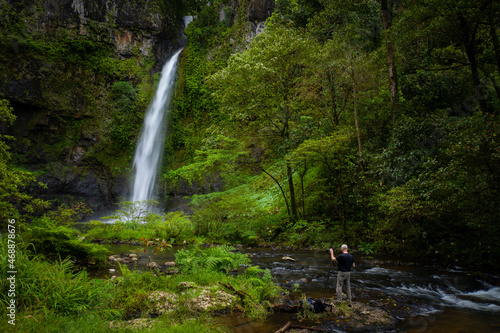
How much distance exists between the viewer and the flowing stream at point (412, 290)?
15.2 ft

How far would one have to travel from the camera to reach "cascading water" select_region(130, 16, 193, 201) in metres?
25.5

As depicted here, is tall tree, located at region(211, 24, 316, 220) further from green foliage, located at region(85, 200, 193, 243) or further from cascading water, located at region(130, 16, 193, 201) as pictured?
cascading water, located at region(130, 16, 193, 201)

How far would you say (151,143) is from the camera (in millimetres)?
27281

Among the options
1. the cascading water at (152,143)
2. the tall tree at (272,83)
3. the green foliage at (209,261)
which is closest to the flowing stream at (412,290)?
the green foliage at (209,261)

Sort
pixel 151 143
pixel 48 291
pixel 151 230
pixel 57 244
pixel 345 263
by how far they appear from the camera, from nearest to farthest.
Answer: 1. pixel 48 291
2. pixel 345 263
3. pixel 57 244
4. pixel 151 230
5. pixel 151 143

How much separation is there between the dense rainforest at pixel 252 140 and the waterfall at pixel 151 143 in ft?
2.84

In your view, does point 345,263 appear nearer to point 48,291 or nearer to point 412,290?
point 412,290

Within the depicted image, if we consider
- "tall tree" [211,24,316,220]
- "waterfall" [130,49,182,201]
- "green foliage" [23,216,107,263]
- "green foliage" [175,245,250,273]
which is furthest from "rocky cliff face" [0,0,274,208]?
"green foliage" [175,245,250,273]

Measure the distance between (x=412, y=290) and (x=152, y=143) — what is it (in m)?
25.1

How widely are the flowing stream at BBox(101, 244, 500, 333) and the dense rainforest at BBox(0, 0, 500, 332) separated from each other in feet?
3.08

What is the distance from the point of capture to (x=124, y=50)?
99.4ft

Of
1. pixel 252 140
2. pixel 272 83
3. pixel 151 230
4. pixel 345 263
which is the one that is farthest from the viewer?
pixel 252 140

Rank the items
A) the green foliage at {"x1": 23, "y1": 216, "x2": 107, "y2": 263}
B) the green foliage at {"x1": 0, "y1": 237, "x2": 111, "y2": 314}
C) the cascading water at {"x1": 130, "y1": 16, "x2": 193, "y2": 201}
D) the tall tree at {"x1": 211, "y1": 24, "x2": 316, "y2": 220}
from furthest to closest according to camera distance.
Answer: the cascading water at {"x1": 130, "y1": 16, "x2": 193, "y2": 201} < the tall tree at {"x1": 211, "y1": 24, "x2": 316, "y2": 220} < the green foliage at {"x1": 23, "y1": 216, "x2": 107, "y2": 263} < the green foliage at {"x1": 0, "y1": 237, "x2": 111, "y2": 314}

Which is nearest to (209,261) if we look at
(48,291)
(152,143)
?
(48,291)
